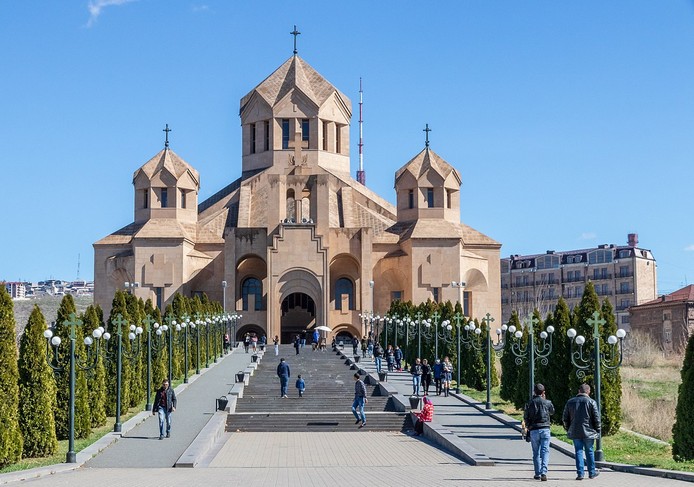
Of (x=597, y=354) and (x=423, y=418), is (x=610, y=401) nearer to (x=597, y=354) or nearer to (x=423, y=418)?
(x=597, y=354)

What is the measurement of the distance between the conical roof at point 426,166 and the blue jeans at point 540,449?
46.7 meters

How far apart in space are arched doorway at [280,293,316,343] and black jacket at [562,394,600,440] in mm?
46941

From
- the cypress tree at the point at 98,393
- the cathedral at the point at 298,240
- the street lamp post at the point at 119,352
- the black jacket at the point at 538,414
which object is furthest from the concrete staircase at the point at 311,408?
the cathedral at the point at 298,240

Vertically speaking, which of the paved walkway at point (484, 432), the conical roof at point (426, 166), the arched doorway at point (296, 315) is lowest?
the paved walkway at point (484, 432)

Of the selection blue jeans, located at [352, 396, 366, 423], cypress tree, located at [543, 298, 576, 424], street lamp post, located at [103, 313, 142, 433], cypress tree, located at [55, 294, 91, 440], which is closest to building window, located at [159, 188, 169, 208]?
street lamp post, located at [103, 313, 142, 433]

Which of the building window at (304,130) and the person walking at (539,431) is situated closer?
the person walking at (539,431)

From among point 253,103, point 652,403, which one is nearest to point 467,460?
point 652,403

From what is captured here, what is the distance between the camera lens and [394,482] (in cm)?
1620

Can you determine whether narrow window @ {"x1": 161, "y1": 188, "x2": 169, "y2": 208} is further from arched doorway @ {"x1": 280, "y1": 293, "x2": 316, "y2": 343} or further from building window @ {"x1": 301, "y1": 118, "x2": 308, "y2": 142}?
building window @ {"x1": 301, "y1": 118, "x2": 308, "y2": 142}

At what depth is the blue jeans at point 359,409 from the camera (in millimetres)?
26859

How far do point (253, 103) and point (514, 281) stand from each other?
106ft

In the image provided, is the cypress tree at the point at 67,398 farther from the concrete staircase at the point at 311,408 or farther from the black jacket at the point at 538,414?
the black jacket at the point at 538,414

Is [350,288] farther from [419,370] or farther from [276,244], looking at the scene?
[419,370]

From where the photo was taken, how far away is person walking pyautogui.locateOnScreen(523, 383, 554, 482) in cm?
1620
